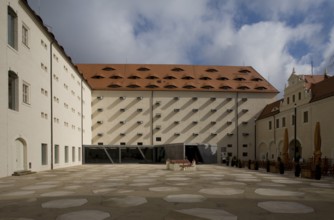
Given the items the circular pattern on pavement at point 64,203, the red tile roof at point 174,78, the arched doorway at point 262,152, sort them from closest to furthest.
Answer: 1. the circular pattern on pavement at point 64,203
2. the arched doorway at point 262,152
3. the red tile roof at point 174,78

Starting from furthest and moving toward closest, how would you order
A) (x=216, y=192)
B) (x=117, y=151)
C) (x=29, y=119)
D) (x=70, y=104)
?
(x=117, y=151)
(x=70, y=104)
(x=29, y=119)
(x=216, y=192)

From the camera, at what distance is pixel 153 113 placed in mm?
59719

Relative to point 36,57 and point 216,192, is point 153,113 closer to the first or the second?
point 36,57

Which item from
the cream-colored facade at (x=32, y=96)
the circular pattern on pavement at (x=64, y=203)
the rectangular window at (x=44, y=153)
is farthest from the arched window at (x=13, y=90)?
the circular pattern on pavement at (x=64, y=203)

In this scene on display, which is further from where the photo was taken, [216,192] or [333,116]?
[333,116]

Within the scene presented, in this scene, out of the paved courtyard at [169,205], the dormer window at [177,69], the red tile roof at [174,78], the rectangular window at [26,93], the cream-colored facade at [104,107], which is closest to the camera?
the paved courtyard at [169,205]

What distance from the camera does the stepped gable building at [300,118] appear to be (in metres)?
37.1

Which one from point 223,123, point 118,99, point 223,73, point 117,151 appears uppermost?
point 223,73

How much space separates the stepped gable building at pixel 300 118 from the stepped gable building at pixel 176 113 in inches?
165

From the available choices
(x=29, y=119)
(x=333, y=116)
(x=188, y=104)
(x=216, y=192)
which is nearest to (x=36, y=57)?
(x=29, y=119)

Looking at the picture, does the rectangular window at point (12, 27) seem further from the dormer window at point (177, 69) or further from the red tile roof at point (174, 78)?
the dormer window at point (177, 69)

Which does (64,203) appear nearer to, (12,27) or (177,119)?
(12,27)

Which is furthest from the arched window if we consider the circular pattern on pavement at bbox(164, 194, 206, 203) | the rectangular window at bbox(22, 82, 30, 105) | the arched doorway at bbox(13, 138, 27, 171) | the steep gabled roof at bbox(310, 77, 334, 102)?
the steep gabled roof at bbox(310, 77, 334, 102)

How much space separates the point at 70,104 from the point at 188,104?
2253 centimetres
